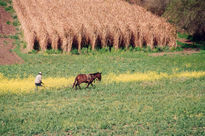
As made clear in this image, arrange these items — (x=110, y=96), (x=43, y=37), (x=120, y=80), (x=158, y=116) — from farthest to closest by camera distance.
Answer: (x=43, y=37) → (x=120, y=80) → (x=110, y=96) → (x=158, y=116)

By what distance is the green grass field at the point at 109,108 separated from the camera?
27.2 feet

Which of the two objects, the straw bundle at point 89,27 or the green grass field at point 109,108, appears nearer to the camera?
the green grass field at point 109,108

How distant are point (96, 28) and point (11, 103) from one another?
16637 millimetres

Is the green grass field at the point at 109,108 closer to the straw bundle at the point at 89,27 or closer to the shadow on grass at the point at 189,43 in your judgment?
the straw bundle at the point at 89,27

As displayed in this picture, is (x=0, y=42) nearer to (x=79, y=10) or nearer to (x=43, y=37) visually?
(x=43, y=37)

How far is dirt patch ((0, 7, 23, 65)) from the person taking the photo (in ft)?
67.9

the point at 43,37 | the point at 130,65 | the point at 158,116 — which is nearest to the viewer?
the point at 158,116

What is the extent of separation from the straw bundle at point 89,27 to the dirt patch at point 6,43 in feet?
6.48

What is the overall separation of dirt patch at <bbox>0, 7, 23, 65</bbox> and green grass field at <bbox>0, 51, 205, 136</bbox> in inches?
149

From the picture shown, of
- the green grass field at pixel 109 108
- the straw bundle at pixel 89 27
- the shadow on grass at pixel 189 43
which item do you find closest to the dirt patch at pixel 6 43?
the straw bundle at pixel 89 27

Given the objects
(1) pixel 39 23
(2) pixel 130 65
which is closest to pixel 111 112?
(2) pixel 130 65

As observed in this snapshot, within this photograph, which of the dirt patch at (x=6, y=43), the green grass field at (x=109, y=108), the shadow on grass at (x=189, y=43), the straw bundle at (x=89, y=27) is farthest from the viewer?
the shadow on grass at (x=189, y=43)

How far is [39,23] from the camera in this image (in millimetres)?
25719

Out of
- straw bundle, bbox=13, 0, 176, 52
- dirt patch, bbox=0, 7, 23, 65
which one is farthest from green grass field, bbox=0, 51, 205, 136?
straw bundle, bbox=13, 0, 176, 52
